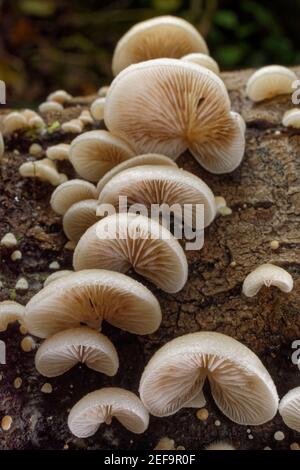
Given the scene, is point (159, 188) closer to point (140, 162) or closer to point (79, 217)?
Result: point (140, 162)

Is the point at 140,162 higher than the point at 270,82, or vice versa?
the point at 270,82

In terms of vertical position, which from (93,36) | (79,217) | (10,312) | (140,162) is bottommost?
(93,36)

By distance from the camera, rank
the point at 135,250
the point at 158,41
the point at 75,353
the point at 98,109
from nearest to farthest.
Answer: the point at 75,353 → the point at 135,250 → the point at 98,109 → the point at 158,41

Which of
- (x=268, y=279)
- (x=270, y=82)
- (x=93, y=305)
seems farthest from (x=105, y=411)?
(x=270, y=82)

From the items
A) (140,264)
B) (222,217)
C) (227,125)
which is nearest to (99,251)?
(140,264)

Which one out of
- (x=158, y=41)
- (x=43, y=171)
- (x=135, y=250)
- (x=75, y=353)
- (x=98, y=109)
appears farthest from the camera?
(x=158, y=41)

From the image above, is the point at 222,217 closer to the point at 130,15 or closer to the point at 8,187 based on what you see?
the point at 8,187
